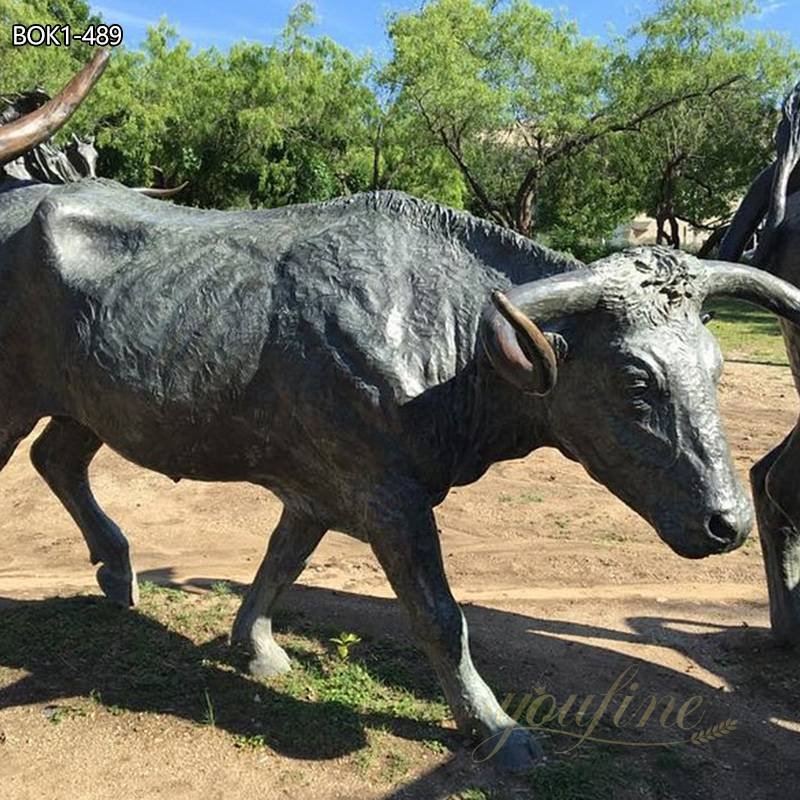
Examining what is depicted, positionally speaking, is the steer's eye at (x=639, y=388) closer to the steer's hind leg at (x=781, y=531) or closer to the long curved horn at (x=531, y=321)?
the long curved horn at (x=531, y=321)

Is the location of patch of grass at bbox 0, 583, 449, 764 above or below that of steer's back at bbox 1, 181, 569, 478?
below

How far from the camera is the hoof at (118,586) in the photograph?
14.7 ft

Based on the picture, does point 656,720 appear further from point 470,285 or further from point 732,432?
point 732,432

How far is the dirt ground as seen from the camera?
325 cm

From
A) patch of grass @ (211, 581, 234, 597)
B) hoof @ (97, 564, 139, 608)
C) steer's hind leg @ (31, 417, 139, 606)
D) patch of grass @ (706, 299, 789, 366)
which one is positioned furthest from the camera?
patch of grass @ (706, 299, 789, 366)

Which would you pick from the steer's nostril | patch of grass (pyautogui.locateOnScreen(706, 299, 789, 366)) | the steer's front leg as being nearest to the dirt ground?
the steer's front leg

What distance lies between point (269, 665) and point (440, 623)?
1191 millimetres

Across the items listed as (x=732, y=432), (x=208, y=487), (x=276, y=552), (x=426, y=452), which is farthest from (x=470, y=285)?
(x=732, y=432)

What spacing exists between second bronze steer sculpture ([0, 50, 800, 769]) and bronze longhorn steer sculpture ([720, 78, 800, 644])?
2.91 ft

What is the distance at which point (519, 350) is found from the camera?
2373 millimetres

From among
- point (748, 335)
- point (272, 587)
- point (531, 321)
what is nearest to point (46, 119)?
point (272, 587)

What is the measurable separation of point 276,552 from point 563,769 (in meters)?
1.45

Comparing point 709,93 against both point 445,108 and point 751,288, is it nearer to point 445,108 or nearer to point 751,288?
point 445,108

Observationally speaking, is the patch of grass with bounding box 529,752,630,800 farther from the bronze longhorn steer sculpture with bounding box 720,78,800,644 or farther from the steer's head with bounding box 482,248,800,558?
the bronze longhorn steer sculpture with bounding box 720,78,800,644
